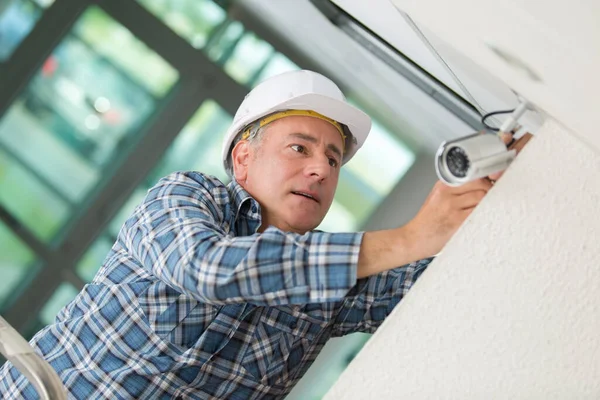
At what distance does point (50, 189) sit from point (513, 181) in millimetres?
3656

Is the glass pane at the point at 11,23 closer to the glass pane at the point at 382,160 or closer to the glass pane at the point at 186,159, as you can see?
the glass pane at the point at 186,159

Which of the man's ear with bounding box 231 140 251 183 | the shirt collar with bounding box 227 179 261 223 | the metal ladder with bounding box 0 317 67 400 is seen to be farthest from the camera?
the man's ear with bounding box 231 140 251 183

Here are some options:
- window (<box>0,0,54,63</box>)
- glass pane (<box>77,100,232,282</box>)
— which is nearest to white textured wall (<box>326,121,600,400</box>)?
glass pane (<box>77,100,232,282</box>)

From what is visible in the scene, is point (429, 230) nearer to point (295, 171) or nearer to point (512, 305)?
point (512, 305)

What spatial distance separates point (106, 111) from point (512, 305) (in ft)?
12.0

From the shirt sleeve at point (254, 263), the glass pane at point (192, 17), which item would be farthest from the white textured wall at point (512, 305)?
the glass pane at point (192, 17)

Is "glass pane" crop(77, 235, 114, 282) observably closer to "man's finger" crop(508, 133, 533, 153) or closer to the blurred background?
the blurred background

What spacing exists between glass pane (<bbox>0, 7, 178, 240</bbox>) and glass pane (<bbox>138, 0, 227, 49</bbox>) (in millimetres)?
206

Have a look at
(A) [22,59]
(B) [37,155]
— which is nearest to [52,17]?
(A) [22,59]

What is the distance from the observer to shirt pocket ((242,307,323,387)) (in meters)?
1.42

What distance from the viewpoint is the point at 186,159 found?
4250 millimetres

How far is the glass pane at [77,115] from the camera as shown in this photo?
414cm

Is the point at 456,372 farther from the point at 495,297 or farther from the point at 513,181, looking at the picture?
the point at 513,181

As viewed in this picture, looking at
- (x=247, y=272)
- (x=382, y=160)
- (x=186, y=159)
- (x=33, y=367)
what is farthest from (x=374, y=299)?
(x=382, y=160)
